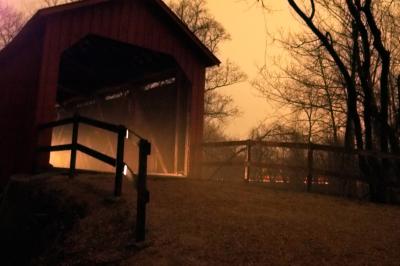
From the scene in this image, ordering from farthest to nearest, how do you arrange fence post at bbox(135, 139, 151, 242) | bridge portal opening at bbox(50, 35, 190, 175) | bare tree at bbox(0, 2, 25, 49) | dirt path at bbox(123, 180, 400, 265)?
bare tree at bbox(0, 2, 25, 49)
bridge portal opening at bbox(50, 35, 190, 175)
fence post at bbox(135, 139, 151, 242)
dirt path at bbox(123, 180, 400, 265)

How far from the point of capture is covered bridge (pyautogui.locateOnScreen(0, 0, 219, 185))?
10078mm

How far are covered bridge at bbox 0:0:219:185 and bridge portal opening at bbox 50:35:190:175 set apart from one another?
0.12 ft

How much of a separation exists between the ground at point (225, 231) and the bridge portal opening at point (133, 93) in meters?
5.23

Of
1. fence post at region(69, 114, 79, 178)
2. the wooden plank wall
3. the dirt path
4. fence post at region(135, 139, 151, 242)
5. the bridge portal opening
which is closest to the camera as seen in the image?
the dirt path

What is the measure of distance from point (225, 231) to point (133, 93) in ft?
35.4

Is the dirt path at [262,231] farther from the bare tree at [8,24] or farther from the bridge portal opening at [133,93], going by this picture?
the bare tree at [8,24]

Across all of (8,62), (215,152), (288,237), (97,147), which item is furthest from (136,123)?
(215,152)

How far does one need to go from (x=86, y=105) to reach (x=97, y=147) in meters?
2.95

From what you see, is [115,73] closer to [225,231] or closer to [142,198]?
[142,198]

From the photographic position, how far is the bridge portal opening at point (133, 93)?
43.1 ft

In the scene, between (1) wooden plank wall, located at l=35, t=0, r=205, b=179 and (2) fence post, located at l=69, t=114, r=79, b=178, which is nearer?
(2) fence post, located at l=69, t=114, r=79, b=178

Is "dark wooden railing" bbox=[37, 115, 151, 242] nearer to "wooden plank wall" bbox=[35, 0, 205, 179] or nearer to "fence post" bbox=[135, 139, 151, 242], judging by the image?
"fence post" bbox=[135, 139, 151, 242]

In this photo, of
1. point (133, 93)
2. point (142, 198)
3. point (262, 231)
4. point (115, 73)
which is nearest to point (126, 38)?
point (133, 93)

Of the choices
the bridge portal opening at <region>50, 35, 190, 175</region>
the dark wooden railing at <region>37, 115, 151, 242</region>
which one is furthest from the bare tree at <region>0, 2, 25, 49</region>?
the dark wooden railing at <region>37, 115, 151, 242</region>
